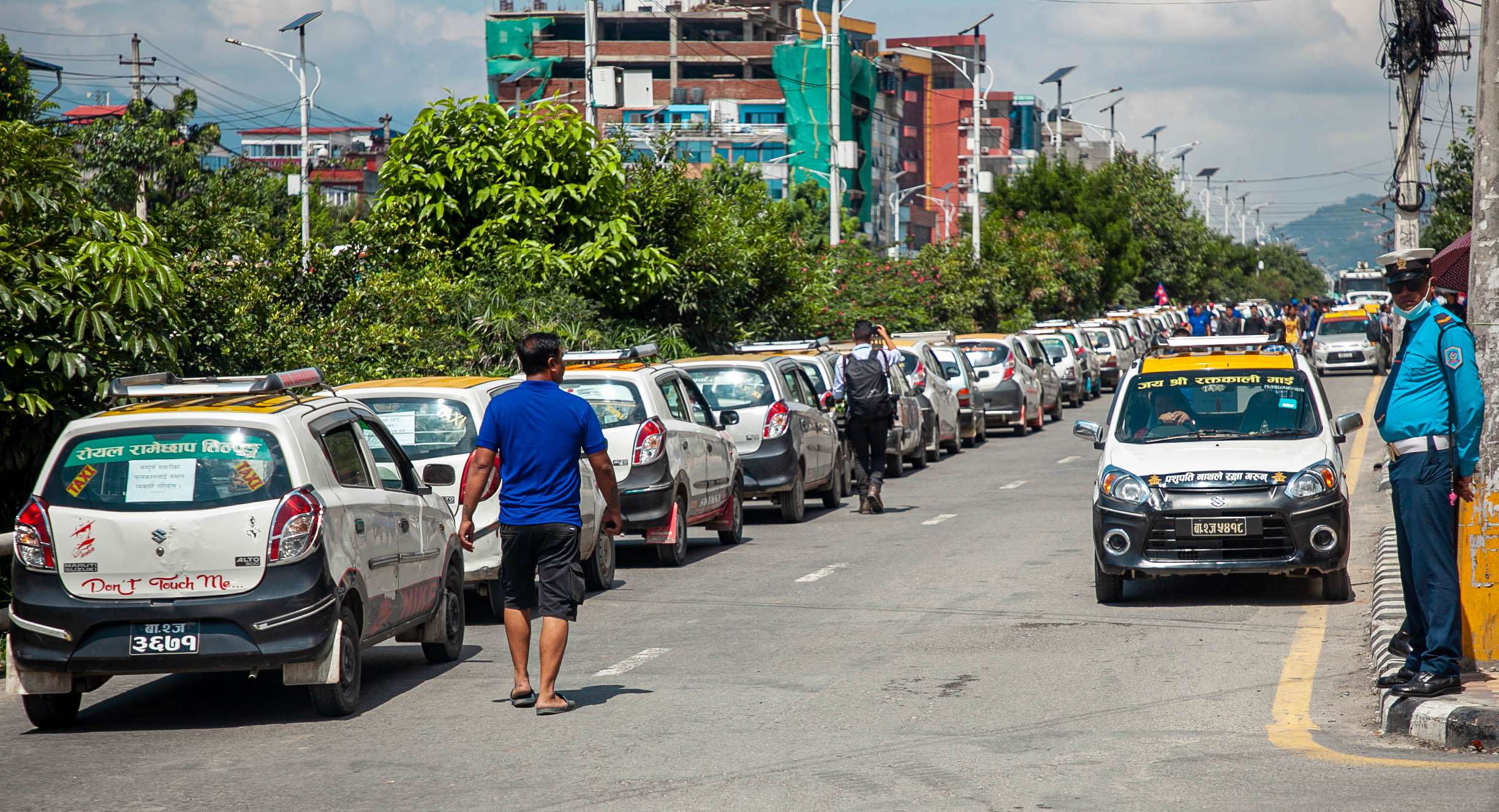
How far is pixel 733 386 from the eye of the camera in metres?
18.5

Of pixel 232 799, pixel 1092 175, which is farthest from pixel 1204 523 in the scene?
pixel 1092 175

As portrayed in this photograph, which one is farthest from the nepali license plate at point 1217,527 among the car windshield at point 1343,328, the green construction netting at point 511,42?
the green construction netting at point 511,42

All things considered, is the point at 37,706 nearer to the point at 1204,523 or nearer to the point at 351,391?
the point at 351,391

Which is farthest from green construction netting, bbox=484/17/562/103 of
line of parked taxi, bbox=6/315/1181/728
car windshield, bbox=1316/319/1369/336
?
line of parked taxi, bbox=6/315/1181/728

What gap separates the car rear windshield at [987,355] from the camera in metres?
31.8

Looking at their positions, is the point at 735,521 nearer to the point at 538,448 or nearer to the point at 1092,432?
the point at 1092,432

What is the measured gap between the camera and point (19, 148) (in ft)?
36.8

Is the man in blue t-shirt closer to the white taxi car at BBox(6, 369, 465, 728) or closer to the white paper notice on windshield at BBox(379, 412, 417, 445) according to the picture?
the white taxi car at BBox(6, 369, 465, 728)

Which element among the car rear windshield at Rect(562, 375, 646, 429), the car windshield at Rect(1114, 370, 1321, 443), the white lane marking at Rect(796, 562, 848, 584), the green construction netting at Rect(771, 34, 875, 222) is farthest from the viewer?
the green construction netting at Rect(771, 34, 875, 222)

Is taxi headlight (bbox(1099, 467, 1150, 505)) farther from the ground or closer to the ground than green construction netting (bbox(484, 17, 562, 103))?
closer to the ground

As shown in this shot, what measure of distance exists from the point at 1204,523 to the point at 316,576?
19.3ft

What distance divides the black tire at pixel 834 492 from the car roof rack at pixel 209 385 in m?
11.1

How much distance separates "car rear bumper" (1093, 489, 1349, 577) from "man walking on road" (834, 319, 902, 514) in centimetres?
706

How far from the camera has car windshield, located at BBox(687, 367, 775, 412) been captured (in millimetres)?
18344
